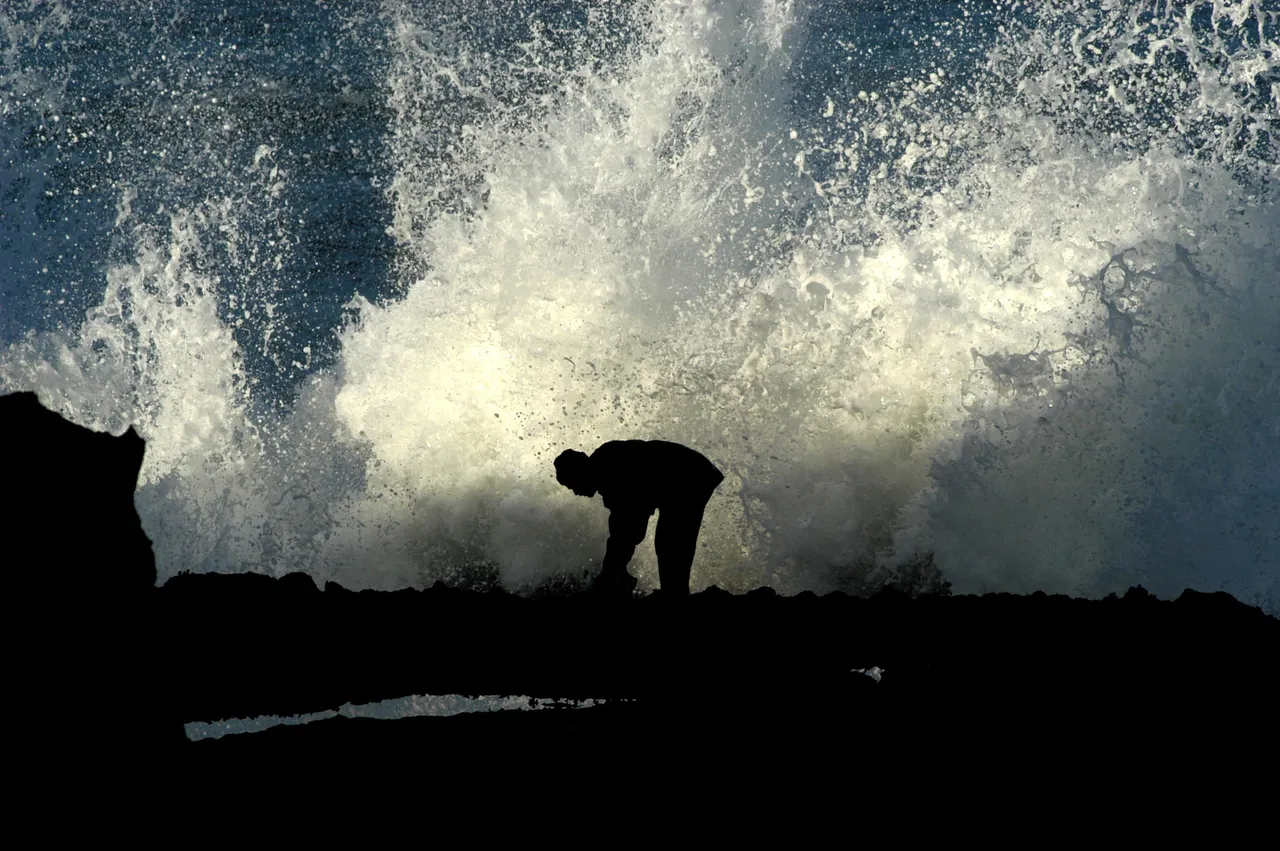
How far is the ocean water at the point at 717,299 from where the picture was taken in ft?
23.0

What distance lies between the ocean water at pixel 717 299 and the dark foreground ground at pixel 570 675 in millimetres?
3101

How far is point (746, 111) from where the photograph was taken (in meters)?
10.2

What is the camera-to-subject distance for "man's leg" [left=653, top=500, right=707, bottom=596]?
5.04 m

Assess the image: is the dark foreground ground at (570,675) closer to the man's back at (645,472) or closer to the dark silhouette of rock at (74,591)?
the dark silhouette of rock at (74,591)

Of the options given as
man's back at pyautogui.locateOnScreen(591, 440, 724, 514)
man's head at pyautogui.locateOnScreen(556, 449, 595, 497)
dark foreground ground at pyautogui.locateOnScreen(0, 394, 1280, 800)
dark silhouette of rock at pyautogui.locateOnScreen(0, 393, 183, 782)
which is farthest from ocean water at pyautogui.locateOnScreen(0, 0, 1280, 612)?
dark silhouette of rock at pyautogui.locateOnScreen(0, 393, 183, 782)

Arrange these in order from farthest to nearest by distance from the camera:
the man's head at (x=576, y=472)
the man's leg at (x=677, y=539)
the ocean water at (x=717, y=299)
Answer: the ocean water at (x=717, y=299) < the man's leg at (x=677, y=539) < the man's head at (x=576, y=472)

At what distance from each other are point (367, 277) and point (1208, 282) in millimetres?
6529

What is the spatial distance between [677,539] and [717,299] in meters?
3.54

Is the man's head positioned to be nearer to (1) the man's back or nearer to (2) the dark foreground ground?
(1) the man's back

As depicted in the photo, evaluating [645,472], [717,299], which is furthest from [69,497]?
[717,299]

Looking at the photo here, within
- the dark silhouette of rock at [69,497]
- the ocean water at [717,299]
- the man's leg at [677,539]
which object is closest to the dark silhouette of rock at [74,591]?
the dark silhouette of rock at [69,497]

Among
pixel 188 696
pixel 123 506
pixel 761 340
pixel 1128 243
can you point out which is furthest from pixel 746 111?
pixel 123 506

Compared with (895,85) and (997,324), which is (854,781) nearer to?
(997,324)

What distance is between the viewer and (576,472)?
491cm
